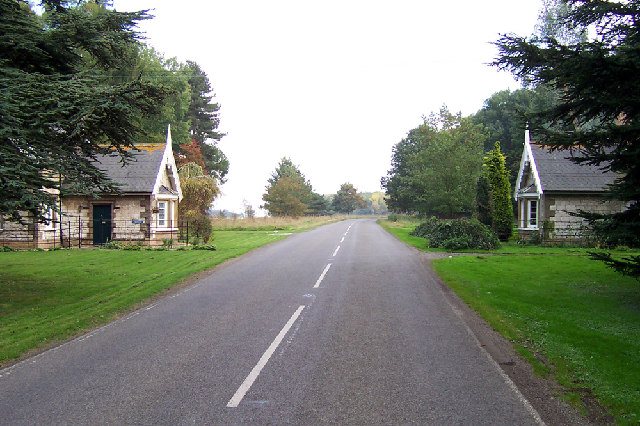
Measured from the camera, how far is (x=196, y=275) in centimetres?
1437

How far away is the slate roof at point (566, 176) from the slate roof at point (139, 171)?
925 inches

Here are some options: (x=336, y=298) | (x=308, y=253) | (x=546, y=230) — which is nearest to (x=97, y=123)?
(x=336, y=298)

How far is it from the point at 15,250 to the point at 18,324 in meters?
17.0

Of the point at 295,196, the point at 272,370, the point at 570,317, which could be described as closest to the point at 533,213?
the point at 570,317

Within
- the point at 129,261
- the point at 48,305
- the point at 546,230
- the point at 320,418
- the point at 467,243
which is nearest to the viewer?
the point at 320,418

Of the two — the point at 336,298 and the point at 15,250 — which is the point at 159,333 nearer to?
the point at 336,298

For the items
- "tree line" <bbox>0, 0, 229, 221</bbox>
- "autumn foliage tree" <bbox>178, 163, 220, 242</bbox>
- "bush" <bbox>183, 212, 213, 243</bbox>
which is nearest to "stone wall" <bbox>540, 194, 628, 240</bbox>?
"bush" <bbox>183, 212, 213, 243</bbox>

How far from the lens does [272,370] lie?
5.67 metres

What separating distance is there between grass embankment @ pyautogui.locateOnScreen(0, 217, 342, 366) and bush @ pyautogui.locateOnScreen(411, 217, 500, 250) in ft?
32.7

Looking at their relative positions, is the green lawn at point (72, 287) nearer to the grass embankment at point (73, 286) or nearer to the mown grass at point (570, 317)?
the grass embankment at point (73, 286)

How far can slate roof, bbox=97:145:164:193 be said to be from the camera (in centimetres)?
2639

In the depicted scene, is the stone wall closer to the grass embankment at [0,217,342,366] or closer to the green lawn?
the grass embankment at [0,217,342,366]

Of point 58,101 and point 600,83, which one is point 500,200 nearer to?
point 600,83

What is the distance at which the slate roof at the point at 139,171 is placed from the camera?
1039 inches
